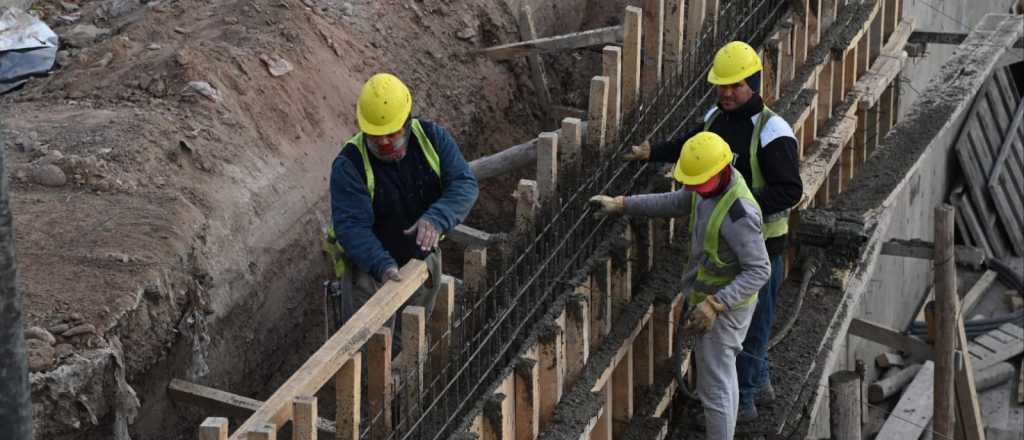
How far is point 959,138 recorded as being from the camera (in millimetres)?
16297

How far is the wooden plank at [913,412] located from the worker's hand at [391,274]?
646 centimetres

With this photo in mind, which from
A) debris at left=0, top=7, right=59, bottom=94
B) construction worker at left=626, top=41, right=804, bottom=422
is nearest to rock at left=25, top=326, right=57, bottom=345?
debris at left=0, top=7, right=59, bottom=94

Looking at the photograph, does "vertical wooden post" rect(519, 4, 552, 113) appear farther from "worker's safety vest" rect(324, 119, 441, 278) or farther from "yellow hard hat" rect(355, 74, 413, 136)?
"yellow hard hat" rect(355, 74, 413, 136)

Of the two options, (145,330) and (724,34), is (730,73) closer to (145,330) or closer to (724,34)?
(724,34)

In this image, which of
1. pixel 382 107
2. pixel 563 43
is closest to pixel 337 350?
pixel 382 107

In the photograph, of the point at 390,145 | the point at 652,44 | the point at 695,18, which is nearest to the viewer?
the point at 390,145

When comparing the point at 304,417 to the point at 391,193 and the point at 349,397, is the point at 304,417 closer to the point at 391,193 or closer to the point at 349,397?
the point at 349,397

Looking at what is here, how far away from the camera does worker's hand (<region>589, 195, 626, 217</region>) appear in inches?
294

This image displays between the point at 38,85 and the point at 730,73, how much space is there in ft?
15.2

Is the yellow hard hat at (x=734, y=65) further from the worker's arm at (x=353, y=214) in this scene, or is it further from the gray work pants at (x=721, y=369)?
the worker's arm at (x=353, y=214)

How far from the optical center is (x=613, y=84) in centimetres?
810

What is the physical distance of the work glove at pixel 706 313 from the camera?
6.95m

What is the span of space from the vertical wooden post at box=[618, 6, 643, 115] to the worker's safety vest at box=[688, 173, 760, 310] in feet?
4.66

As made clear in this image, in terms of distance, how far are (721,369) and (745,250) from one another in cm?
71
